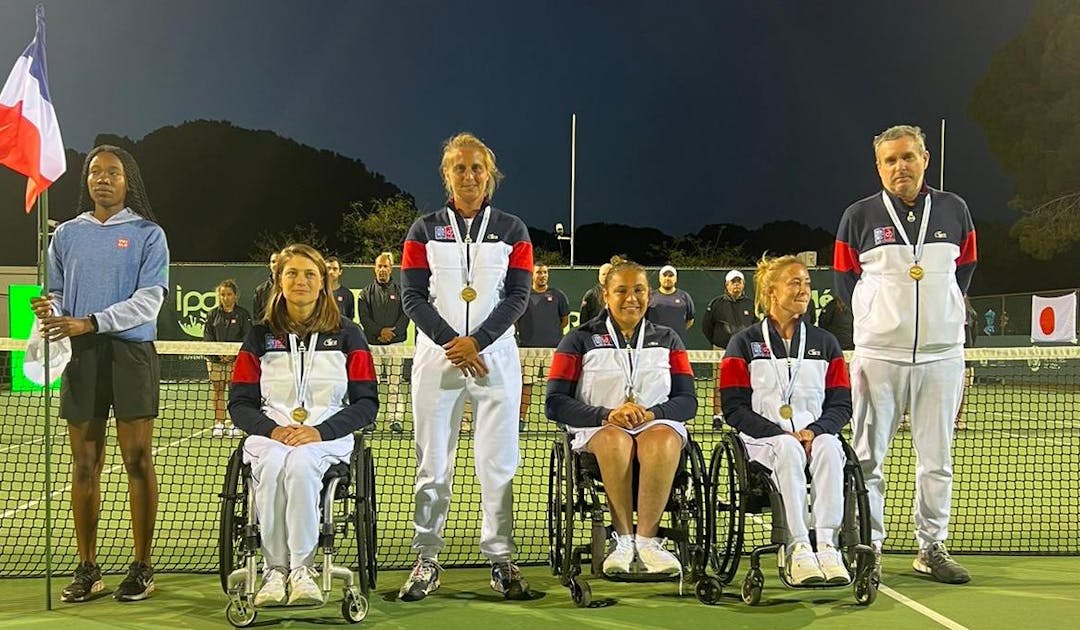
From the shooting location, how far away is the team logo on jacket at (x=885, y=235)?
4.41 metres

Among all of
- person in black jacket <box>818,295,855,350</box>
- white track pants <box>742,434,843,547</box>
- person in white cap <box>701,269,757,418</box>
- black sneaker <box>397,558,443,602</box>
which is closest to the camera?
white track pants <box>742,434,843,547</box>

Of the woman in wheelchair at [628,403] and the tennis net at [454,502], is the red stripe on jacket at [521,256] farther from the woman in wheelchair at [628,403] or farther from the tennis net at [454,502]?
the tennis net at [454,502]

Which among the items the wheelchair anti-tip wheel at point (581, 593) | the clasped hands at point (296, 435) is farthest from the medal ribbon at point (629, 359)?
the clasped hands at point (296, 435)

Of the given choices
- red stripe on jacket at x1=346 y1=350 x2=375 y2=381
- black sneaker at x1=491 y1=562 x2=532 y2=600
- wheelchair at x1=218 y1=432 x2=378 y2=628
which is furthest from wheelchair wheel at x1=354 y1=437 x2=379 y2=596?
black sneaker at x1=491 y1=562 x2=532 y2=600

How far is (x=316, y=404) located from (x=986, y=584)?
3.02m

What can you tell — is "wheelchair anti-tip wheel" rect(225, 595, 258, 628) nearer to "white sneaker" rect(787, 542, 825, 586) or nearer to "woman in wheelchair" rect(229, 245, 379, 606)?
"woman in wheelchair" rect(229, 245, 379, 606)

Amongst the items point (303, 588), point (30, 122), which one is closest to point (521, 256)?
point (303, 588)

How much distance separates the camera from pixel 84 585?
13.1 ft

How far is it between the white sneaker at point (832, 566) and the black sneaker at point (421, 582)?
61.7 inches

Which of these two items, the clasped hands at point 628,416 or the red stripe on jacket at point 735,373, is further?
the red stripe on jacket at point 735,373

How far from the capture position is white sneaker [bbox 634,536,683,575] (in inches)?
146

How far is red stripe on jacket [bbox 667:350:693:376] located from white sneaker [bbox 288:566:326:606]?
172cm

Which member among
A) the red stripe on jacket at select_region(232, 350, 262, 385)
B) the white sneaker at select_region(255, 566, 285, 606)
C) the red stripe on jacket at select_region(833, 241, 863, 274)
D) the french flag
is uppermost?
the french flag

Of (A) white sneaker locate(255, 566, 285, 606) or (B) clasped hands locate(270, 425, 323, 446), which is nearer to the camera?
(A) white sneaker locate(255, 566, 285, 606)
